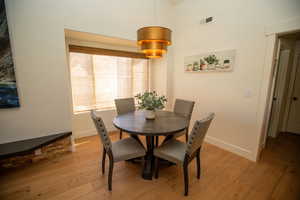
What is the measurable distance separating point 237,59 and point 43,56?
126 inches

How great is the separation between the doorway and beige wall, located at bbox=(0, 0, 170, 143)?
377 cm

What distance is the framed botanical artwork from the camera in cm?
253

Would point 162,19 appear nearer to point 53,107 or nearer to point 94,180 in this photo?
point 53,107

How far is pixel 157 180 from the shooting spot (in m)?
1.92

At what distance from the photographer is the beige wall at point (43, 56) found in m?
2.02

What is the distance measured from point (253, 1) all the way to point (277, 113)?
251 cm

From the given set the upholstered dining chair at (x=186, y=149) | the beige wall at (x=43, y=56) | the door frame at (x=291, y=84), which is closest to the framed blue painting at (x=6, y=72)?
the beige wall at (x=43, y=56)

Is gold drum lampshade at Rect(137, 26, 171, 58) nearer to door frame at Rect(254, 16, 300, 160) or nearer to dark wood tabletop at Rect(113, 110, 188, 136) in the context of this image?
dark wood tabletop at Rect(113, 110, 188, 136)

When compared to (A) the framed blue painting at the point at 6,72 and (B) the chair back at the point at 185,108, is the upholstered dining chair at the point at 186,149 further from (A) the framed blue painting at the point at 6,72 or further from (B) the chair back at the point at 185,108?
(A) the framed blue painting at the point at 6,72

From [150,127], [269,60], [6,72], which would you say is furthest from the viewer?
[269,60]

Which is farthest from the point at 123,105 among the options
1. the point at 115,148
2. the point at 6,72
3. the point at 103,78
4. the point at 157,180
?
the point at 6,72

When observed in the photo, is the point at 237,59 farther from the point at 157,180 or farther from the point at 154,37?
the point at 157,180

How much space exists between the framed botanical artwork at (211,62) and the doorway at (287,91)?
4.11 feet

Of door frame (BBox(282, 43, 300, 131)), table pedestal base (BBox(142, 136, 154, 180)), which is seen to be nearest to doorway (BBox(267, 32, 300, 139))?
door frame (BBox(282, 43, 300, 131))
